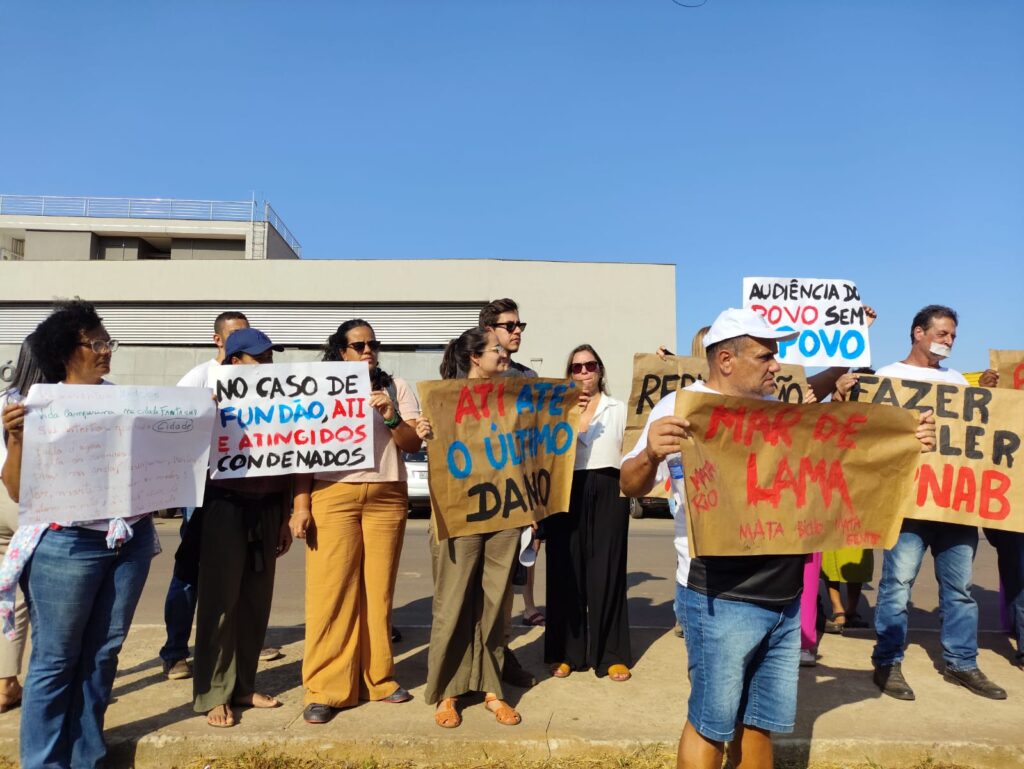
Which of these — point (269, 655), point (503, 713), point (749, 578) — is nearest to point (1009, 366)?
point (749, 578)

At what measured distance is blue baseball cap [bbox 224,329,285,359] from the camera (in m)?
4.27

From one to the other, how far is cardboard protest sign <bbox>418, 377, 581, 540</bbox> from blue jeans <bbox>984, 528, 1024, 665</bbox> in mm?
2999

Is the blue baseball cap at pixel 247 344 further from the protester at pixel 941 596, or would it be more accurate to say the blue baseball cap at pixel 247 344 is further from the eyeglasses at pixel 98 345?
the protester at pixel 941 596

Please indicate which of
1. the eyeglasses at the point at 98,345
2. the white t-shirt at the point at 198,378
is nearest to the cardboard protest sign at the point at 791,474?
the eyeglasses at the point at 98,345

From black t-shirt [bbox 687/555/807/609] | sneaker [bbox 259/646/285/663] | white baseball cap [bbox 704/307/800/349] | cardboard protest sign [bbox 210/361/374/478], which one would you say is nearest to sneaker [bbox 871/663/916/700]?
black t-shirt [bbox 687/555/807/609]

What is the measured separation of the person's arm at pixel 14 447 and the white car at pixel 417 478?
1036 centimetres

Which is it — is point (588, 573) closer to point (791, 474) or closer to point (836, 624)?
point (791, 474)

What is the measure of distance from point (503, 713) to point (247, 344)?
7.93 ft

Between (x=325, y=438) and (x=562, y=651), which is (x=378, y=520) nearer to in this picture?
(x=325, y=438)

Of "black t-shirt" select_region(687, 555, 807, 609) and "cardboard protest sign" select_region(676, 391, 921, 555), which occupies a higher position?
"cardboard protest sign" select_region(676, 391, 921, 555)

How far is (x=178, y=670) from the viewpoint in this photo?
468 centimetres

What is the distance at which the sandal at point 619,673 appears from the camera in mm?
4723

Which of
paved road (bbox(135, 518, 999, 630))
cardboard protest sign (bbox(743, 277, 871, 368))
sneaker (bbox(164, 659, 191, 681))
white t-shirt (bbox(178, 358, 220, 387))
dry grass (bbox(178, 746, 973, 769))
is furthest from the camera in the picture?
paved road (bbox(135, 518, 999, 630))

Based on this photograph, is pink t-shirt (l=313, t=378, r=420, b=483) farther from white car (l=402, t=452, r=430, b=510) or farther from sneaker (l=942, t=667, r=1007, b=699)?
white car (l=402, t=452, r=430, b=510)
